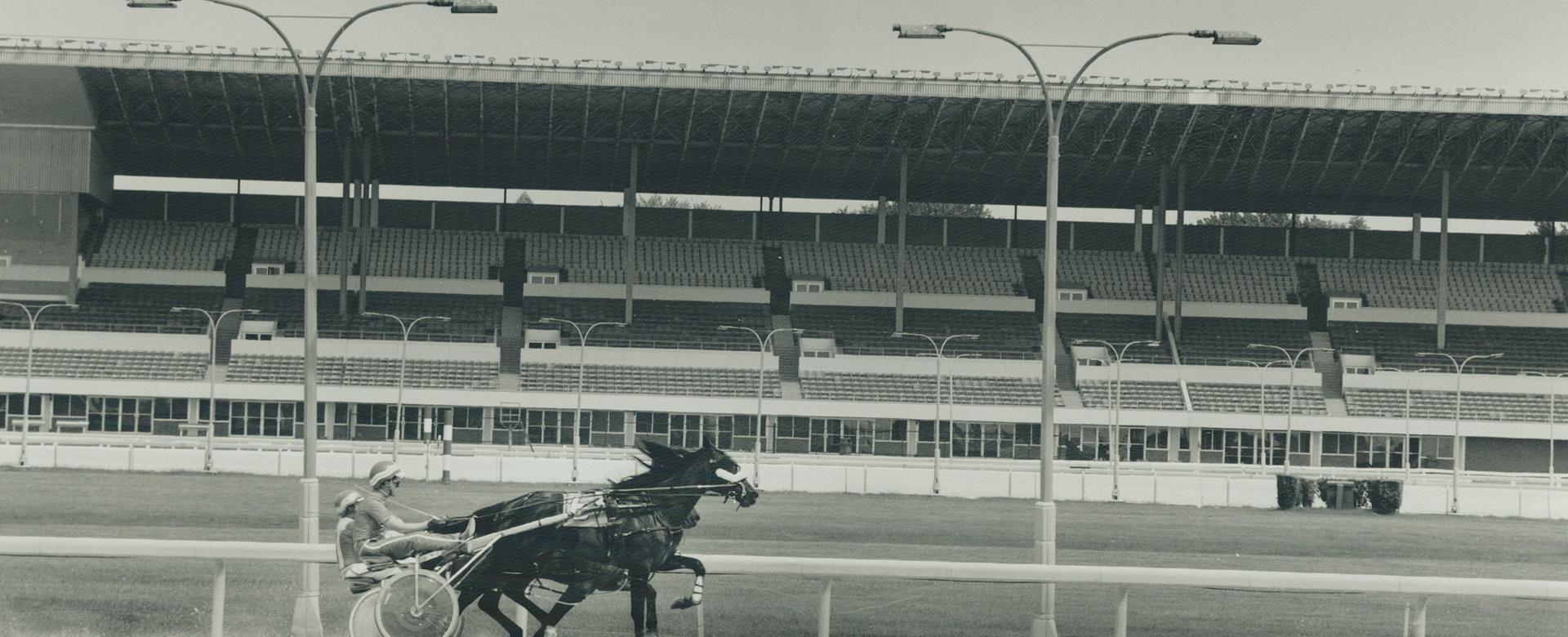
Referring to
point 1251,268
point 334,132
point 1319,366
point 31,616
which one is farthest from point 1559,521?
point 334,132

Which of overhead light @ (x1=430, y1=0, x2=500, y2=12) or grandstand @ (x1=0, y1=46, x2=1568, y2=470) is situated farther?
grandstand @ (x1=0, y1=46, x2=1568, y2=470)

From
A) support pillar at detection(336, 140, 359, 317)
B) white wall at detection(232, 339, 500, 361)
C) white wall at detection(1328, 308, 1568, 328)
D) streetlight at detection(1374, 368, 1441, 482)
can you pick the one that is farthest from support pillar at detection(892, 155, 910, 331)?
support pillar at detection(336, 140, 359, 317)

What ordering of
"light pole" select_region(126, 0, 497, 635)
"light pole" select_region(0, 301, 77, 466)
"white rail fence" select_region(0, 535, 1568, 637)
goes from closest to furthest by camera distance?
"white rail fence" select_region(0, 535, 1568, 637) < "light pole" select_region(126, 0, 497, 635) < "light pole" select_region(0, 301, 77, 466)

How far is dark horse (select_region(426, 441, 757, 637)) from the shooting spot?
1078 centimetres

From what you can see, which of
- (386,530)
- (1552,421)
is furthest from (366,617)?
(1552,421)

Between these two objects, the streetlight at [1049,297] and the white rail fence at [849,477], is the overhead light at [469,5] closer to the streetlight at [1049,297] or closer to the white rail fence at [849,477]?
the streetlight at [1049,297]

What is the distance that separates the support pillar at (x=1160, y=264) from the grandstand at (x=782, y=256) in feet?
1.67

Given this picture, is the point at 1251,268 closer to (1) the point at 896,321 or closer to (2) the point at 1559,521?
(1) the point at 896,321

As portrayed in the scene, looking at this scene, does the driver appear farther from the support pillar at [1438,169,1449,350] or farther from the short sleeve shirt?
the support pillar at [1438,169,1449,350]

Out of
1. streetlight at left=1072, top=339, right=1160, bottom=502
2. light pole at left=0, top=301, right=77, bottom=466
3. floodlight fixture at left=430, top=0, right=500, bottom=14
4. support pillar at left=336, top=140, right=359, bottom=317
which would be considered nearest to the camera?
floodlight fixture at left=430, top=0, right=500, bottom=14

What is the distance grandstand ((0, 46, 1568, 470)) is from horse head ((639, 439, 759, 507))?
57.8 m

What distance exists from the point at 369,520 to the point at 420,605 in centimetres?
86

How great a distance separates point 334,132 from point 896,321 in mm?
27973

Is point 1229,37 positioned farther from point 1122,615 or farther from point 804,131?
point 804,131
